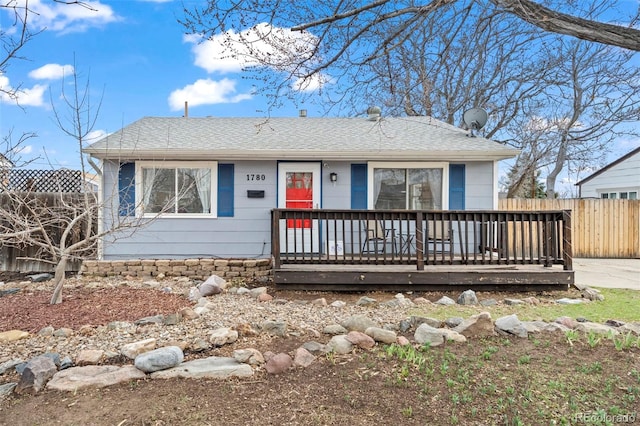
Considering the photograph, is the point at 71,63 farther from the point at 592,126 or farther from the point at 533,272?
the point at 592,126

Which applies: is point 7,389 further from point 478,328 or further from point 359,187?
point 359,187

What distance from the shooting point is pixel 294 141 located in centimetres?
805

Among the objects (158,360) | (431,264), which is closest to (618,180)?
(431,264)

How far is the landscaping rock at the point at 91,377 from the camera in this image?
8.64 ft

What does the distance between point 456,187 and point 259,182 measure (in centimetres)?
383

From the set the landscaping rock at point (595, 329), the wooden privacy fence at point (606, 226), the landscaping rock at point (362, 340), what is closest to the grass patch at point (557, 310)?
the landscaping rock at point (595, 329)

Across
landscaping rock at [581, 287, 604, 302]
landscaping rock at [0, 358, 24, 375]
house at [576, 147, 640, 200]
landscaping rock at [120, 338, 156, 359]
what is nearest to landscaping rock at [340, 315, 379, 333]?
landscaping rock at [120, 338, 156, 359]

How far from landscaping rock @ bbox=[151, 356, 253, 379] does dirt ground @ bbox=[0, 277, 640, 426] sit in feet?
0.24

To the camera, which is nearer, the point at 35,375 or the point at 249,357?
the point at 35,375

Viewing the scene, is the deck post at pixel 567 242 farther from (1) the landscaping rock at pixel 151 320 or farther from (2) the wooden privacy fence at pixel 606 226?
(1) the landscaping rock at pixel 151 320

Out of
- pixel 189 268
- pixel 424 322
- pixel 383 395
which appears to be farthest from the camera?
pixel 189 268

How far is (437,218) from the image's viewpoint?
6.24 meters

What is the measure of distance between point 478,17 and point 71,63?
5422 millimetres

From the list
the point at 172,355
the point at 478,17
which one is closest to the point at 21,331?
the point at 172,355
